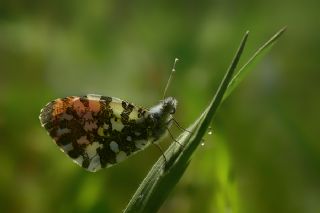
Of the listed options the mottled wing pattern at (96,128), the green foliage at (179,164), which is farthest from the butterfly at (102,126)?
the green foliage at (179,164)

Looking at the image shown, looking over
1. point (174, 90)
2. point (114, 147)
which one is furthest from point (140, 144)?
point (174, 90)

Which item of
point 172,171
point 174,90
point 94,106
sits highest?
point 172,171

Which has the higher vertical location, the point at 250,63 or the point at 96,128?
the point at 250,63

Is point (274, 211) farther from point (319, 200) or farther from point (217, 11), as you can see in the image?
point (217, 11)

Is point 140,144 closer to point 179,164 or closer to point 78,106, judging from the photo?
point 78,106

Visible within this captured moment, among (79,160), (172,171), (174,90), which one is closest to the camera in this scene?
(172,171)

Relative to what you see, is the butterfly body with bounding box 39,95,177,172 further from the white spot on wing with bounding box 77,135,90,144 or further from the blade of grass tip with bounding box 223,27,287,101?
the blade of grass tip with bounding box 223,27,287,101

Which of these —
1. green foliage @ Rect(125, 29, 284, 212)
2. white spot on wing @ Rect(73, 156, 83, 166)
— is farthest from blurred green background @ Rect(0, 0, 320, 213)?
green foliage @ Rect(125, 29, 284, 212)

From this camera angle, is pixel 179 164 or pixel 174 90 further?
pixel 174 90
